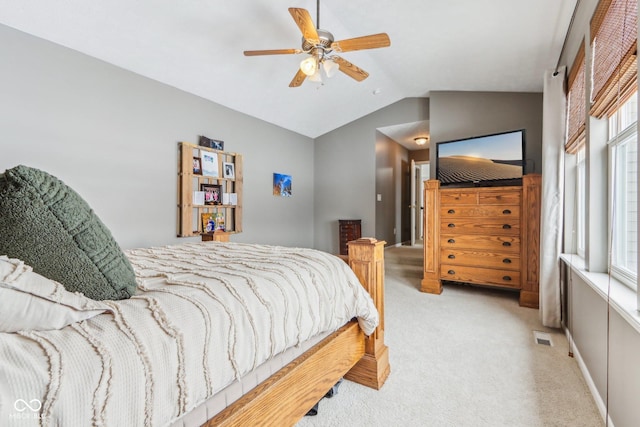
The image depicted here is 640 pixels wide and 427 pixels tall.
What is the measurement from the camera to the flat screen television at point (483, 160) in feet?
11.2

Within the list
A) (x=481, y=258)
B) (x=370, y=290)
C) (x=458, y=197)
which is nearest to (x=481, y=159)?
(x=458, y=197)

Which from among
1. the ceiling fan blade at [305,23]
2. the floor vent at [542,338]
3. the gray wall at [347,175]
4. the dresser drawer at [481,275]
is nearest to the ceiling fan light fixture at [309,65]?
the ceiling fan blade at [305,23]

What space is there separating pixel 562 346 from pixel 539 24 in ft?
8.44

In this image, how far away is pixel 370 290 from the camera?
1.66 m

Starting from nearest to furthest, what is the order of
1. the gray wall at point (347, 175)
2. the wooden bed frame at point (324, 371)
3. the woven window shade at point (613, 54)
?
the wooden bed frame at point (324, 371), the woven window shade at point (613, 54), the gray wall at point (347, 175)

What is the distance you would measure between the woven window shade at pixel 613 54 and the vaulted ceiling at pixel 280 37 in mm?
840

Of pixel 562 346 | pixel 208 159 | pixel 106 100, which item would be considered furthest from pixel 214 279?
pixel 208 159

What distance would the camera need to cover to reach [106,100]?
2.81m

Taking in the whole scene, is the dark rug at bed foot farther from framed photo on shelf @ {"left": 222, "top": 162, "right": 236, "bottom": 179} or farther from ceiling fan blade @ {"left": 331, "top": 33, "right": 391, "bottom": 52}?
framed photo on shelf @ {"left": 222, "top": 162, "right": 236, "bottom": 179}

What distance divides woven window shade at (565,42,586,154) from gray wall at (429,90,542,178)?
1399mm

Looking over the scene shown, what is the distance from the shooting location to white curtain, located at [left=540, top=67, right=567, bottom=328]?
2.50m

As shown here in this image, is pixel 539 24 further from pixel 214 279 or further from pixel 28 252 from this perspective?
pixel 28 252

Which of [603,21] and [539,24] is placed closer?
[603,21]

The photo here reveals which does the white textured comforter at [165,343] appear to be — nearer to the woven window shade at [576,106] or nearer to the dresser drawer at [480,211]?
the woven window shade at [576,106]
